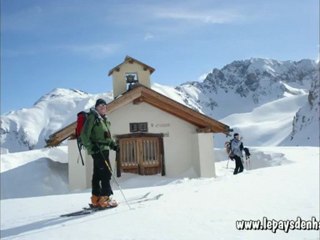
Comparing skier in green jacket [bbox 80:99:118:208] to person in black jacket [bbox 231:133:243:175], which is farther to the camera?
person in black jacket [bbox 231:133:243:175]

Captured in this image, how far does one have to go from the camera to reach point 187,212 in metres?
6.52

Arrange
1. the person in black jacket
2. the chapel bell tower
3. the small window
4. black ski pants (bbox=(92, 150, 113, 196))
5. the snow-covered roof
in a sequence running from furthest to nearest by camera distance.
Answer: the chapel bell tower
the small window
the snow-covered roof
the person in black jacket
black ski pants (bbox=(92, 150, 113, 196))

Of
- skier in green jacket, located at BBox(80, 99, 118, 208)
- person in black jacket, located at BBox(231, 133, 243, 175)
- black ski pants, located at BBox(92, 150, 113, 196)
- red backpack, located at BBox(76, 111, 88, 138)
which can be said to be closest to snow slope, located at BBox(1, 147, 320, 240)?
skier in green jacket, located at BBox(80, 99, 118, 208)

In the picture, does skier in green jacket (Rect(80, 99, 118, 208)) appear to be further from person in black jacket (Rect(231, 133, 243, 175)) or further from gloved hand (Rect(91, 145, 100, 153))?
person in black jacket (Rect(231, 133, 243, 175))

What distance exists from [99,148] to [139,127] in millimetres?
9584

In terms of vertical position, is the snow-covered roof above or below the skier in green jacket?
above

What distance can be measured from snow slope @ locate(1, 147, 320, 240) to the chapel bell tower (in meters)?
10.1

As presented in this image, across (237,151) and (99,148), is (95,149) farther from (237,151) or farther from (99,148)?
(237,151)

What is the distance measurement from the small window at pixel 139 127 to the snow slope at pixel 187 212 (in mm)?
7136

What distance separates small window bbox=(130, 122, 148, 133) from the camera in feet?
56.3

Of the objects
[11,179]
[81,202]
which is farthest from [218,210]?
[11,179]

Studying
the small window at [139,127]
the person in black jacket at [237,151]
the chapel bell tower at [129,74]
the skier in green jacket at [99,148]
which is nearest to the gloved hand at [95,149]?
the skier in green jacket at [99,148]

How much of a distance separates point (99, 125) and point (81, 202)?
94.4 inches

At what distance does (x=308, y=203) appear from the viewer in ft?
23.1
